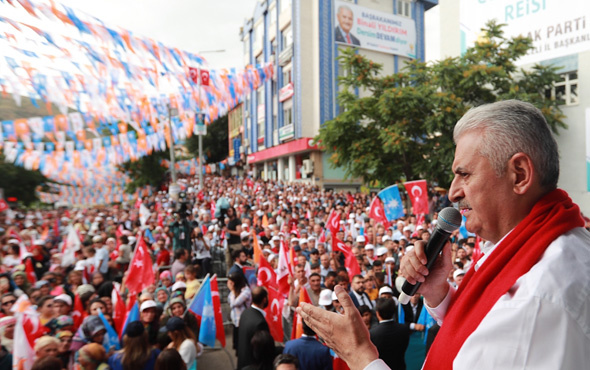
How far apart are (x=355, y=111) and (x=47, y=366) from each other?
595 inches

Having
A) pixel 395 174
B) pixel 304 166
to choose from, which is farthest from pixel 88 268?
pixel 304 166

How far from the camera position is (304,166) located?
31.4 m

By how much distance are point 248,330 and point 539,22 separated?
1948 centimetres

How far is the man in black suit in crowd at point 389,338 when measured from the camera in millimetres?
4227

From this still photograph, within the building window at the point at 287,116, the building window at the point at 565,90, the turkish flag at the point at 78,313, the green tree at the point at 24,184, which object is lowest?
the turkish flag at the point at 78,313

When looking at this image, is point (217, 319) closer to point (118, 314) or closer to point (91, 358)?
point (118, 314)

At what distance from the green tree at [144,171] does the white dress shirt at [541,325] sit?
1434 inches

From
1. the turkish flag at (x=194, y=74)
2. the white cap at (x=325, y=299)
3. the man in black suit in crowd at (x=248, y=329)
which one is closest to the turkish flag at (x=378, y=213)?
the white cap at (x=325, y=299)

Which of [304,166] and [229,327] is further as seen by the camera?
Answer: [304,166]

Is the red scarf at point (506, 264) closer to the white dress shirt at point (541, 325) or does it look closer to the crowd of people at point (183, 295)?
the white dress shirt at point (541, 325)

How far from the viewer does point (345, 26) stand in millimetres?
30750

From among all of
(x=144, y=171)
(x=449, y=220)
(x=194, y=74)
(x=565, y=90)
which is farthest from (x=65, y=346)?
(x=144, y=171)

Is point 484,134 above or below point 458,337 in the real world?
above

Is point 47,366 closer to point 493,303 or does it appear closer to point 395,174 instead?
point 493,303
